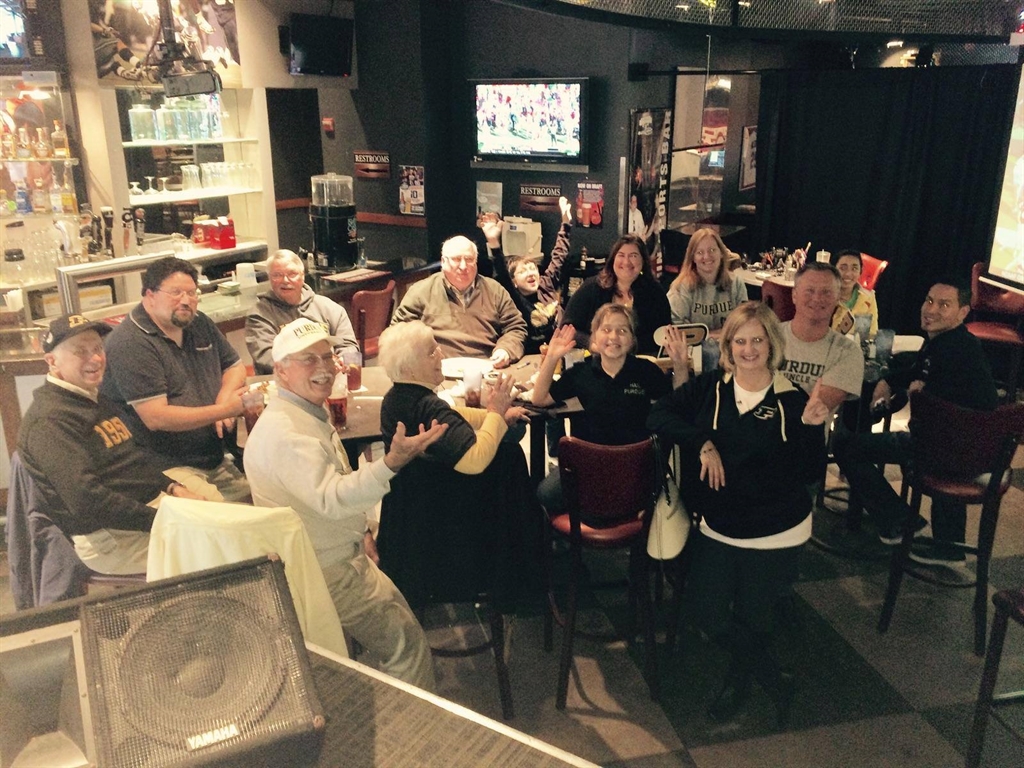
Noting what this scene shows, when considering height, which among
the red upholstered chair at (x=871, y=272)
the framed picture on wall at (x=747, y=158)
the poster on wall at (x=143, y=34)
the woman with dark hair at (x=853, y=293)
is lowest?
the red upholstered chair at (x=871, y=272)

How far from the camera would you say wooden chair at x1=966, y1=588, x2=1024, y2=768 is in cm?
235

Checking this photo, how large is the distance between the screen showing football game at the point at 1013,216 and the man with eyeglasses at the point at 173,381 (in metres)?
3.50

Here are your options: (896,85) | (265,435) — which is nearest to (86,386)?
(265,435)

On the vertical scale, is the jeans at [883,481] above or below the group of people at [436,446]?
below

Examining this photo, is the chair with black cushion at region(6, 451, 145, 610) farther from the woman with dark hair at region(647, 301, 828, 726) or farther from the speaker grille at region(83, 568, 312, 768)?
the woman with dark hair at region(647, 301, 828, 726)

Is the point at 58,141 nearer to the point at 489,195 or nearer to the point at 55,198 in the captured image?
the point at 55,198

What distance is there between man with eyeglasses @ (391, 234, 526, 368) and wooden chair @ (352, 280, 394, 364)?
0.71 metres

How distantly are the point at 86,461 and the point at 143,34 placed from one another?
4270mm

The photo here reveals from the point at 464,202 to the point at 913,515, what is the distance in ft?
18.1

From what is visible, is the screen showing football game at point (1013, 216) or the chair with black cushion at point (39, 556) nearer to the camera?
the chair with black cushion at point (39, 556)

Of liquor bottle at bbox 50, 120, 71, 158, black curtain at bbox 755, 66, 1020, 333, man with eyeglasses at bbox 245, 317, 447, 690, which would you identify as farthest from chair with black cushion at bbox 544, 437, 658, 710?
black curtain at bbox 755, 66, 1020, 333

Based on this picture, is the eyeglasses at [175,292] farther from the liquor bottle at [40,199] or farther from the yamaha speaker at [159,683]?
the liquor bottle at [40,199]

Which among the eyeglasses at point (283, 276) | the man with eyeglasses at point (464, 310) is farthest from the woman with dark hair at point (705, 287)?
the eyeglasses at point (283, 276)

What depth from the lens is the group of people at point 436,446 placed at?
2344mm
